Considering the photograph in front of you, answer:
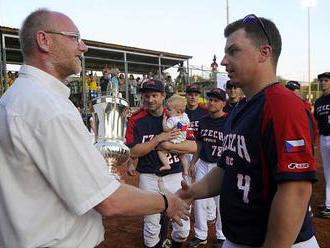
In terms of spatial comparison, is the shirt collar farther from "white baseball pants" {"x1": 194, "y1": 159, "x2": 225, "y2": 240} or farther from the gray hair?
"white baseball pants" {"x1": 194, "y1": 159, "x2": 225, "y2": 240}

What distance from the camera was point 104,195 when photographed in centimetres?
168

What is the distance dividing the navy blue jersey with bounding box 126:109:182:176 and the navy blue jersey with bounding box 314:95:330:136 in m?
3.42

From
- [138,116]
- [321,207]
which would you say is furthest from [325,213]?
[138,116]

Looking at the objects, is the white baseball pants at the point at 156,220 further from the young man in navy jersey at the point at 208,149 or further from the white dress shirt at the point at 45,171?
the white dress shirt at the point at 45,171

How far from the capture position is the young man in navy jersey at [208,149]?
17.1 feet

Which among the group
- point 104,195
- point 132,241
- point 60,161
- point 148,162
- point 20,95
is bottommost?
point 132,241

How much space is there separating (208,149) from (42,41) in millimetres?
3904

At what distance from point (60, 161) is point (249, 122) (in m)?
1.00

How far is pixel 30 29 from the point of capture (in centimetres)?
197

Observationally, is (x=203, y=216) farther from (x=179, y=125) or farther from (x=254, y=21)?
(x=254, y=21)

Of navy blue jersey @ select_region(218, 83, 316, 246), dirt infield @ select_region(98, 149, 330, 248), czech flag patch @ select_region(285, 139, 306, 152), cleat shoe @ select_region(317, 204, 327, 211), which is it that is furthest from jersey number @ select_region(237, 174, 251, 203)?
cleat shoe @ select_region(317, 204, 327, 211)

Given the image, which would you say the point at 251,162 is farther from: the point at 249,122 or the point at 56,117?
the point at 56,117

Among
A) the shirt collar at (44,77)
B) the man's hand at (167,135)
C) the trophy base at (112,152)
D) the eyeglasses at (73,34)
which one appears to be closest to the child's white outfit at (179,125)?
the man's hand at (167,135)

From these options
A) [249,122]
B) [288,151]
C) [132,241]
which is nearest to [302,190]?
[288,151]
